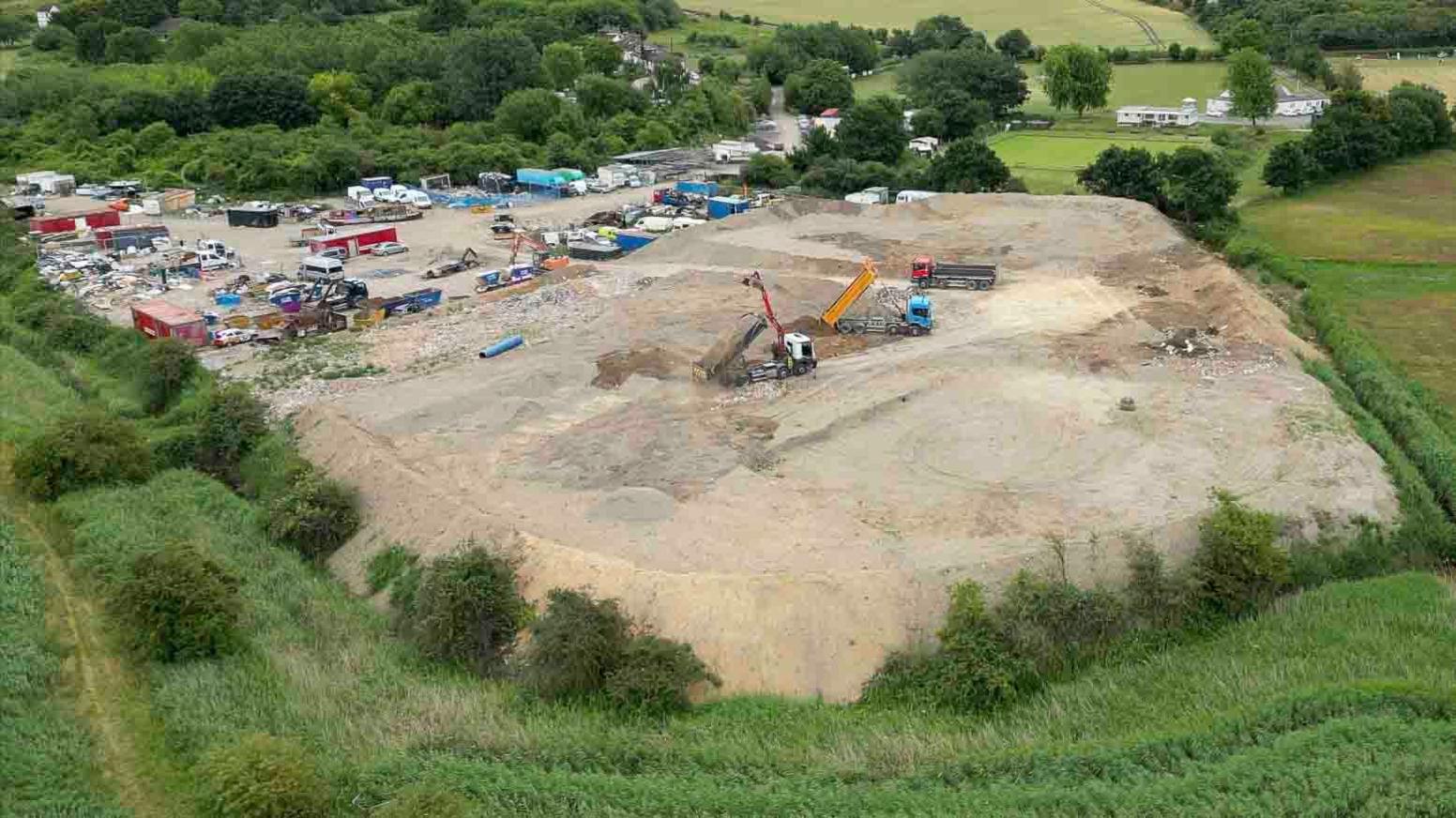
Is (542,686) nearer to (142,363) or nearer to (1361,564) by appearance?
(1361,564)

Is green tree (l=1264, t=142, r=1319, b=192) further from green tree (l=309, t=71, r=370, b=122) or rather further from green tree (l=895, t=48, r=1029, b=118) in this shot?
green tree (l=309, t=71, r=370, b=122)

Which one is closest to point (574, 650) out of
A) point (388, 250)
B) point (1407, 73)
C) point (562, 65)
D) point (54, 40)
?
point (388, 250)

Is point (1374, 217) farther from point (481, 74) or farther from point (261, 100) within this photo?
point (261, 100)

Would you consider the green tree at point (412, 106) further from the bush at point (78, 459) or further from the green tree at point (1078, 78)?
the bush at point (78, 459)

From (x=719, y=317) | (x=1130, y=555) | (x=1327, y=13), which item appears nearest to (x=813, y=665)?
(x=1130, y=555)

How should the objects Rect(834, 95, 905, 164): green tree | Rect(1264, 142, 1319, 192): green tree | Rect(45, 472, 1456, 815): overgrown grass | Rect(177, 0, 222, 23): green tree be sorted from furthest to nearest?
Rect(177, 0, 222, 23): green tree
Rect(834, 95, 905, 164): green tree
Rect(1264, 142, 1319, 192): green tree
Rect(45, 472, 1456, 815): overgrown grass

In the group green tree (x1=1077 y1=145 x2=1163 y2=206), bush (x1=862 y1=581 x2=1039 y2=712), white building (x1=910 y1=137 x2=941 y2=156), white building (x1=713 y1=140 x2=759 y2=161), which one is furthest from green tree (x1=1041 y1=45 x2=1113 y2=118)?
bush (x1=862 y1=581 x2=1039 y2=712)
